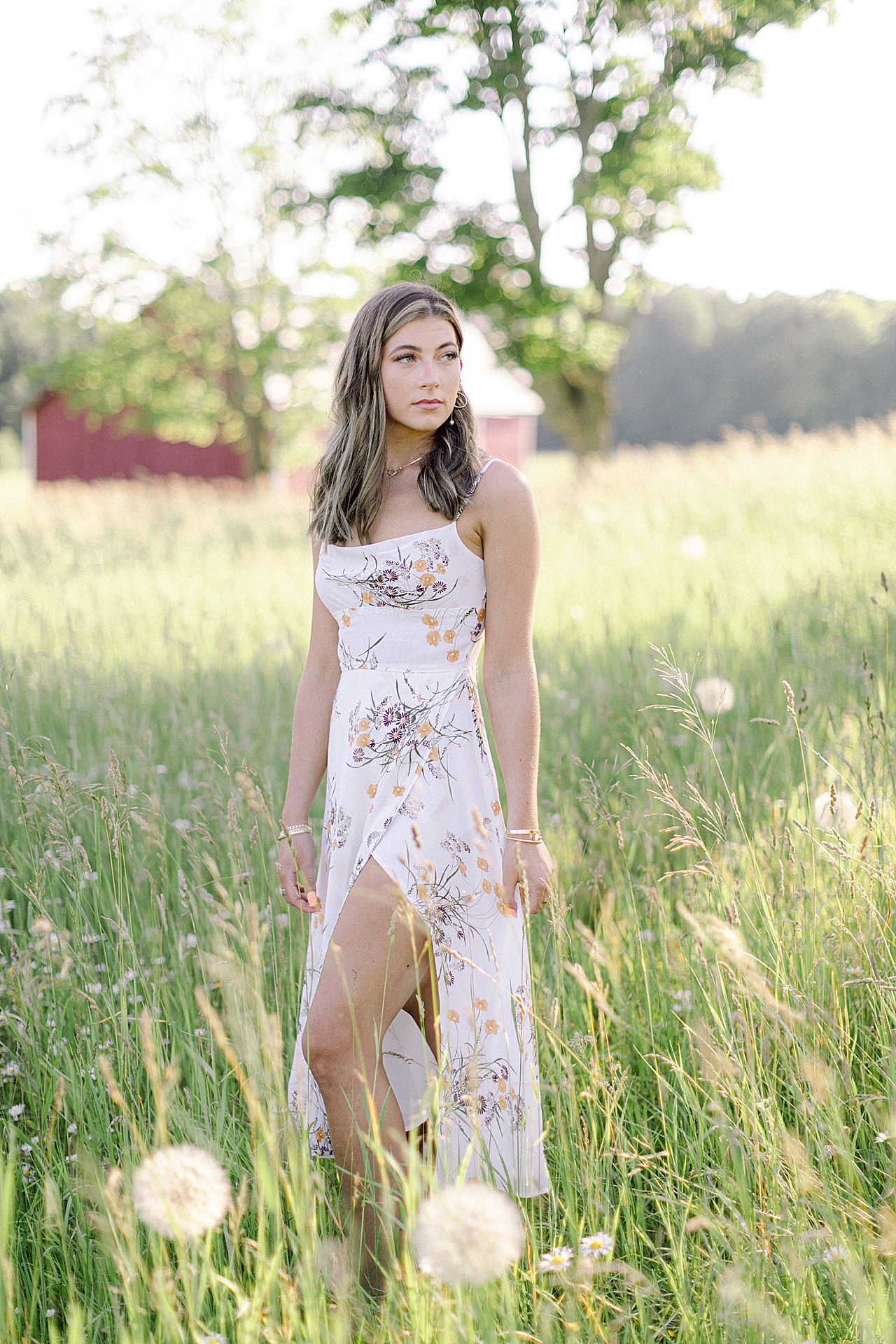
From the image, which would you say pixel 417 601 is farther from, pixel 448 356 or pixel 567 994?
pixel 567 994

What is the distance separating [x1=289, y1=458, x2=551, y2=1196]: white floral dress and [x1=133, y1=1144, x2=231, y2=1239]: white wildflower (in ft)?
2.60

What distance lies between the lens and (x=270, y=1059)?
1.33 meters

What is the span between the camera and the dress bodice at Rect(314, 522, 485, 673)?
2480 millimetres

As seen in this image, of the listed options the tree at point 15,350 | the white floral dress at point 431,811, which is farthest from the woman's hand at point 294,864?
the tree at point 15,350

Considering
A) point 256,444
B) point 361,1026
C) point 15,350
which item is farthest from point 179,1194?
point 15,350

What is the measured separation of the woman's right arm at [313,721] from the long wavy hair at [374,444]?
0.17 metres

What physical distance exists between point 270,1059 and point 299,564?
Answer: 8963 millimetres

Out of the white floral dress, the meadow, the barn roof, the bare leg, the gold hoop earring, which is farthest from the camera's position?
the barn roof

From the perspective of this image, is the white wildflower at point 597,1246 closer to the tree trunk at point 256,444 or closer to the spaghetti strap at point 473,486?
the spaghetti strap at point 473,486

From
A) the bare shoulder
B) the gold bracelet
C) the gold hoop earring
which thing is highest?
the gold hoop earring

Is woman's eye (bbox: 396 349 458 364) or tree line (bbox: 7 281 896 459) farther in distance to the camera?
tree line (bbox: 7 281 896 459)

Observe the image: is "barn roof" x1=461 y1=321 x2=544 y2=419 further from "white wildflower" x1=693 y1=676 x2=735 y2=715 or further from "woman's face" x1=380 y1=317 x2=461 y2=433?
"woman's face" x1=380 y1=317 x2=461 y2=433

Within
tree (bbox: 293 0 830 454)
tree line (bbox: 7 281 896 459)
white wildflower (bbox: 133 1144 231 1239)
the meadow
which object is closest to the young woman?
the meadow

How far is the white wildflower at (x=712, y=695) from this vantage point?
350 centimetres
